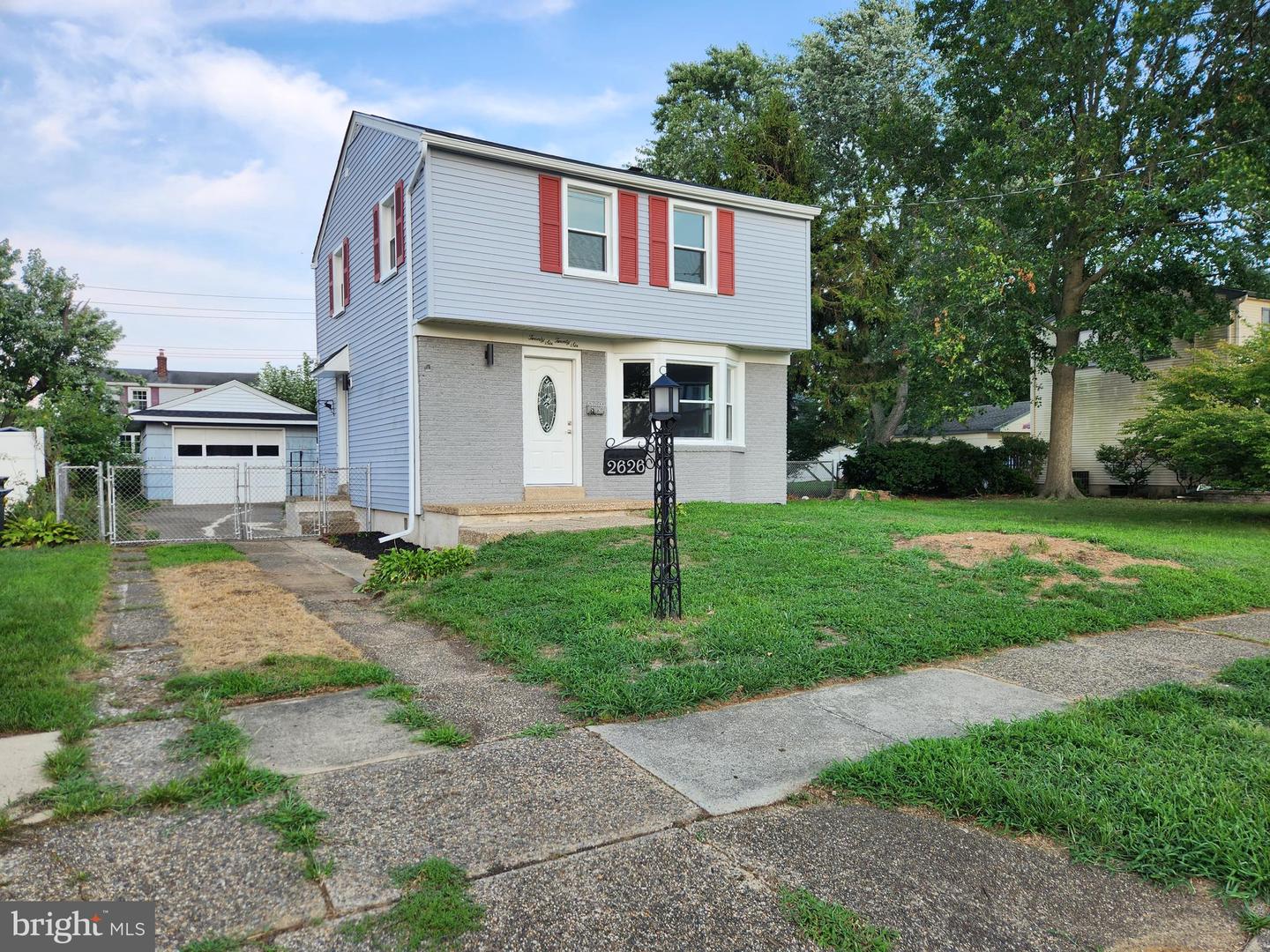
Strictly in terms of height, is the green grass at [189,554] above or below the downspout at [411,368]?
below

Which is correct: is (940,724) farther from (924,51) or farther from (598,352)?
(924,51)

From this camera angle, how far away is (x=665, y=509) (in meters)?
5.53

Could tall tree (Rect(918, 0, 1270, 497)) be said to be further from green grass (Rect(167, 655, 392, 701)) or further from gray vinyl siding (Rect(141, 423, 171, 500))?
gray vinyl siding (Rect(141, 423, 171, 500))

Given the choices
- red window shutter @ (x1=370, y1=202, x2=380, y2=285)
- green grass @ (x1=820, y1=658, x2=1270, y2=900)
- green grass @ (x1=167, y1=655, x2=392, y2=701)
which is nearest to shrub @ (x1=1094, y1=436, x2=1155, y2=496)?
red window shutter @ (x1=370, y1=202, x2=380, y2=285)

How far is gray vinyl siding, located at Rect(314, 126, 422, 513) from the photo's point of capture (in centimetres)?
1151

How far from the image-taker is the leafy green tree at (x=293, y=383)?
1185 inches

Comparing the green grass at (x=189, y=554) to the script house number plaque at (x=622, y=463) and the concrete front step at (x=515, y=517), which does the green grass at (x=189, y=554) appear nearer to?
the concrete front step at (x=515, y=517)

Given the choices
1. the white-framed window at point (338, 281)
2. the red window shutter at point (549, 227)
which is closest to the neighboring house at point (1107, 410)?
the red window shutter at point (549, 227)

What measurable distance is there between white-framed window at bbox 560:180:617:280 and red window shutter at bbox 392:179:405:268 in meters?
2.39

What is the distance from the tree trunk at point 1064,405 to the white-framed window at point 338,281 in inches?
615

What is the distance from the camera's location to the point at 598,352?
40.5 ft

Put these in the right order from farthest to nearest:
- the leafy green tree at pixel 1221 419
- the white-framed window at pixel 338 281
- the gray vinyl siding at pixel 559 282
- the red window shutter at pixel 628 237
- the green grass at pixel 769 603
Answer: the white-framed window at pixel 338 281
the red window shutter at pixel 628 237
the leafy green tree at pixel 1221 419
the gray vinyl siding at pixel 559 282
the green grass at pixel 769 603

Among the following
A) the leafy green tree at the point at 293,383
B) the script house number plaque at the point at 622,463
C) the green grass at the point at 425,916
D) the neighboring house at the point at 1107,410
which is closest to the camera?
the green grass at the point at 425,916

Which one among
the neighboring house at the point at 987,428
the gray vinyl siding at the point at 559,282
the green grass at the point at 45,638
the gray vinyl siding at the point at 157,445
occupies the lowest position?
the green grass at the point at 45,638
